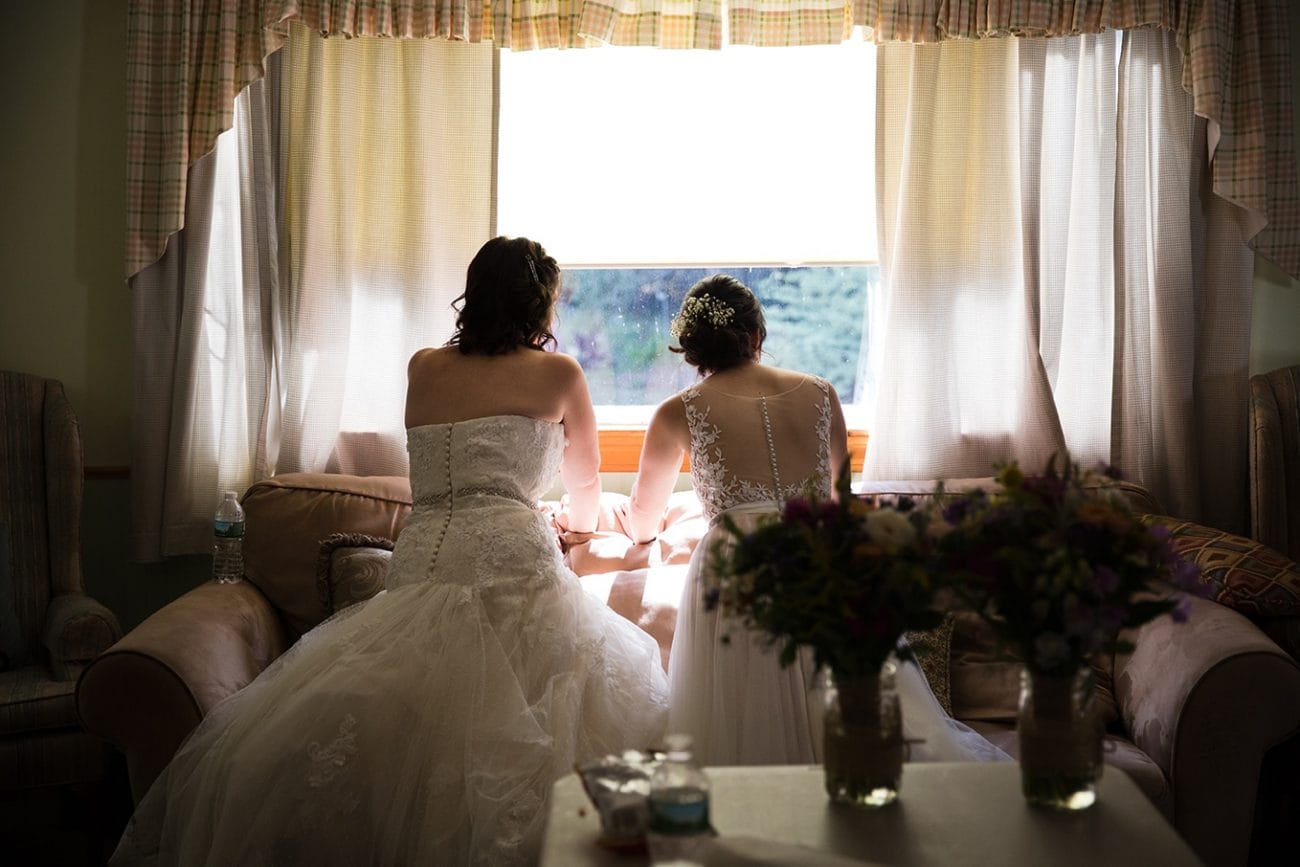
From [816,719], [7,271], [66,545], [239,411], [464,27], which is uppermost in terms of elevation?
[464,27]

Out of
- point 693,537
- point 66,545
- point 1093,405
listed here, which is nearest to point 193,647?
point 66,545

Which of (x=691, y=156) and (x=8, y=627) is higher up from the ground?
(x=691, y=156)

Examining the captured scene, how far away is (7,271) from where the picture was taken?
3723mm

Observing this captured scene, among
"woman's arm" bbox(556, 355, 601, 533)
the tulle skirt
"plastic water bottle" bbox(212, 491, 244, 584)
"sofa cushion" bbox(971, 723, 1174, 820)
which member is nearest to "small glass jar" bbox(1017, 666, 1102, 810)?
"sofa cushion" bbox(971, 723, 1174, 820)

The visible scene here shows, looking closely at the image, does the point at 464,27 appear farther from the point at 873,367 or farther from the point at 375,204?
the point at 873,367

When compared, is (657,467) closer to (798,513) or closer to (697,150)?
(697,150)

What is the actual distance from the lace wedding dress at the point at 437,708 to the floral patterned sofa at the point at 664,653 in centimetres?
21

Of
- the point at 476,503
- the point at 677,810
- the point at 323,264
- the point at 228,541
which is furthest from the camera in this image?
the point at 323,264

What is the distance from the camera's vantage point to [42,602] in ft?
11.0

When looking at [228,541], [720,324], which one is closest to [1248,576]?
[720,324]

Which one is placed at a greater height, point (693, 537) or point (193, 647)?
point (693, 537)

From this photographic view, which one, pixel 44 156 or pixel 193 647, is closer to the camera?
pixel 193 647

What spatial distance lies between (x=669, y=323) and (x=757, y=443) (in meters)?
1.22

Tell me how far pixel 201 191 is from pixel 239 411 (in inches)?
25.8
